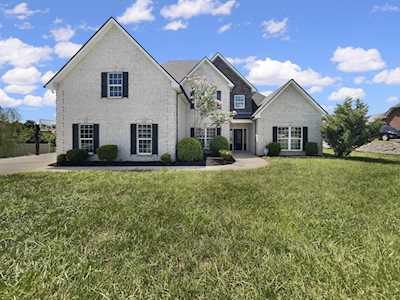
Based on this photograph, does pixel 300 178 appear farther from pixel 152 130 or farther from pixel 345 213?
pixel 152 130

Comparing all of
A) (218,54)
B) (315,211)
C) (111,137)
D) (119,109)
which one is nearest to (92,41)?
(119,109)

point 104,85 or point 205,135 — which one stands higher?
point 104,85

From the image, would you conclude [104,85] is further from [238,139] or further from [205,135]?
[238,139]

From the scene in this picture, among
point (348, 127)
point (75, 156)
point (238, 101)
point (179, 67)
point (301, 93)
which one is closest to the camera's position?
point (75, 156)

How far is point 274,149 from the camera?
77.6ft

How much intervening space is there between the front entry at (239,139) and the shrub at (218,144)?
250 inches

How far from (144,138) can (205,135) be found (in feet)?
23.8

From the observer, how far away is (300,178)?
12.0 metres

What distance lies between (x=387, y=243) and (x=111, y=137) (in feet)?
53.6

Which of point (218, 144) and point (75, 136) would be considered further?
point (218, 144)

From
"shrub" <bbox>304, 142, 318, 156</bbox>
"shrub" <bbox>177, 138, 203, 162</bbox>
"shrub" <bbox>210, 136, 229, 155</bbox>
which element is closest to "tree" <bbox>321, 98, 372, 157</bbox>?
"shrub" <bbox>304, 142, 318, 156</bbox>

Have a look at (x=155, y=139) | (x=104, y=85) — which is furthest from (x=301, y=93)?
(x=104, y=85)

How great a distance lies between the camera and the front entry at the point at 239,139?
30.3m

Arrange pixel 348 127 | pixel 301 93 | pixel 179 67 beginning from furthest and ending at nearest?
pixel 179 67
pixel 301 93
pixel 348 127
